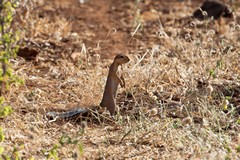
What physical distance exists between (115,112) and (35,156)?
1022 millimetres

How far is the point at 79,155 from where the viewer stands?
506 cm

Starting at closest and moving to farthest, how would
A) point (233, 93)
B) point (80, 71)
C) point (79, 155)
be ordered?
point (79, 155) < point (233, 93) < point (80, 71)

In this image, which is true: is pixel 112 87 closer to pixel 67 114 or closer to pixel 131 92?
pixel 131 92

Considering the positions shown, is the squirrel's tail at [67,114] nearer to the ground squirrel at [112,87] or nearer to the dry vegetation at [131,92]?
the dry vegetation at [131,92]

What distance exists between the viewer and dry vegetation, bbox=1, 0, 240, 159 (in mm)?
5227

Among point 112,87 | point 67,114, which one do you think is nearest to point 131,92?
point 112,87

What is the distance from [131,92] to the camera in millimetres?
6215

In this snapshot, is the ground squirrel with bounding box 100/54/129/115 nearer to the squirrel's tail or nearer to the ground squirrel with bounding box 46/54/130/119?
the ground squirrel with bounding box 46/54/130/119

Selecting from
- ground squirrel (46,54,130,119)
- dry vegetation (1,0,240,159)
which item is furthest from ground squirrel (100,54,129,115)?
dry vegetation (1,0,240,159)

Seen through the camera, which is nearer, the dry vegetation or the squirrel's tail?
the dry vegetation

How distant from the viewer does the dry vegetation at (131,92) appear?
17.1 ft

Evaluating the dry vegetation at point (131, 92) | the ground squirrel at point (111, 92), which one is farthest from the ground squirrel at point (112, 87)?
the dry vegetation at point (131, 92)

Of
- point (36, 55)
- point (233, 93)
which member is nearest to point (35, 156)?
point (233, 93)

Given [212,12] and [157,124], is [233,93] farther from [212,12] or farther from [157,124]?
[212,12]
